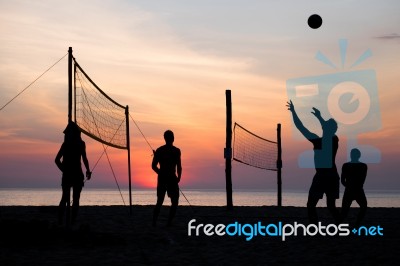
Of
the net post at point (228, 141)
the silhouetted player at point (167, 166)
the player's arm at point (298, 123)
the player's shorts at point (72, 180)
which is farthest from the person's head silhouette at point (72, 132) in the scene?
the net post at point (228, 141)

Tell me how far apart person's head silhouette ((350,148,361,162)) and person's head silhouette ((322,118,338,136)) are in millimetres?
600

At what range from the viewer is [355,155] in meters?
11.4

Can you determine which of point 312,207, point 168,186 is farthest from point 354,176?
point 168,186

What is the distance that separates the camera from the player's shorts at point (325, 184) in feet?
35.9

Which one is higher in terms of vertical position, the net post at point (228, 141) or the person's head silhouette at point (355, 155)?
the net post at point (228, 141)

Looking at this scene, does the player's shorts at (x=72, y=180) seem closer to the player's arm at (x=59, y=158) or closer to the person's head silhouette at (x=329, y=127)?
the player's arm at (x=59, y=158)

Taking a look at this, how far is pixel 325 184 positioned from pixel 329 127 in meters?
0.95

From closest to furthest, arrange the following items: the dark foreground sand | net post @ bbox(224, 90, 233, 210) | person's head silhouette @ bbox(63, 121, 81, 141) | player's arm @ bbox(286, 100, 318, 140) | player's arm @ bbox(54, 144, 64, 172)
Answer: the dark foreground sand < player's arm @ bbox(286, 100, 318, 140) < person's head silhouette @ bbox(63, 121, 81, 141) < player's arm @ bbox(54, 144, 64, 172) < net post @ bbox(224, 90, 233, 210)

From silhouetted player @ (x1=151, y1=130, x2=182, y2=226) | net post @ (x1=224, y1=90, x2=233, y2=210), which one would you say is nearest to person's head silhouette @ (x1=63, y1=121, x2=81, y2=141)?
silhouetted player @ (x1=151, y1=130, x2=182, y2=226)

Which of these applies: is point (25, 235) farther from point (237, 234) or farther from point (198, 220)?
point (198, 220)

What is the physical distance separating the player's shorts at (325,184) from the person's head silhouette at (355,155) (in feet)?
1.97

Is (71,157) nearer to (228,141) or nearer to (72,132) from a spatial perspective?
(72,132)

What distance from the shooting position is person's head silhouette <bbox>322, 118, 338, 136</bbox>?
36.1ft

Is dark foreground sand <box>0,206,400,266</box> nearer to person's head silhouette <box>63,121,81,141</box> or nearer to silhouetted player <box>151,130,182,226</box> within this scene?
silhouetted player <box>151,130,182,226</box>
